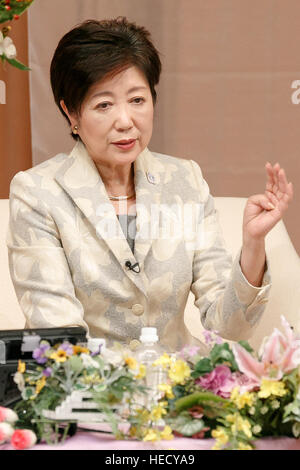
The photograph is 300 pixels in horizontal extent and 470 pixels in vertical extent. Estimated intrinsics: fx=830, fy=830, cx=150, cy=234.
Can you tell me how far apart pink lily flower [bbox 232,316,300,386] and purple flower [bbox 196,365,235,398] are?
0.09 ft

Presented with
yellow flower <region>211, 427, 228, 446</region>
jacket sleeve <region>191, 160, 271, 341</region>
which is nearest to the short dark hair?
jacket sleeve <region>191, 160, 271, 341</region>

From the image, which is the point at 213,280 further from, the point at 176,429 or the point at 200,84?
the point at 200,84

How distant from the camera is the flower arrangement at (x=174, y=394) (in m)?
1.19

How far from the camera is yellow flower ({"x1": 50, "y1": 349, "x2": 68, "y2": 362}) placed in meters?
1.20

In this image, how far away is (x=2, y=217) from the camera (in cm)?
238

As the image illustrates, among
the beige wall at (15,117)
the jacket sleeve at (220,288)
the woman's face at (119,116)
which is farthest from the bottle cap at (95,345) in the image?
the beige wall at (15,117)

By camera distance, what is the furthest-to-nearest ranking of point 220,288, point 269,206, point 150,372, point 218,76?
point 218,76
point 220,288
point 269,206
point 150,372

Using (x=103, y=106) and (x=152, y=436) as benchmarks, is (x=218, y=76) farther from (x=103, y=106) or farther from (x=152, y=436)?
(x=152, y=436)

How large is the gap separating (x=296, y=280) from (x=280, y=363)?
109cm

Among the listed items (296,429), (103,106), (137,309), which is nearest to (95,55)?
(103,106)

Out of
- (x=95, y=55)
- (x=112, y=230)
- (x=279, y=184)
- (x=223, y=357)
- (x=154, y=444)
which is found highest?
(x=95, y=55)

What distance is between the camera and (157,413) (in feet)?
3.92

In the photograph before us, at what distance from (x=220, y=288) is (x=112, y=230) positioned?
287mm

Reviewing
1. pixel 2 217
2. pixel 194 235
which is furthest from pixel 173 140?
pixel 194 235
